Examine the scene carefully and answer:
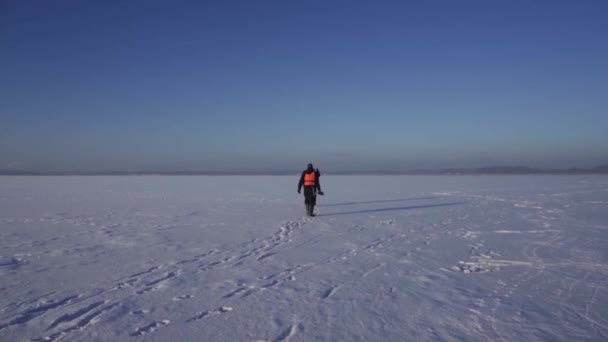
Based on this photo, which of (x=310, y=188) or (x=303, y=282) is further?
(x=310, y=188)

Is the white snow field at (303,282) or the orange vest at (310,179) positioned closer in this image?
the white snow field at (303,282)

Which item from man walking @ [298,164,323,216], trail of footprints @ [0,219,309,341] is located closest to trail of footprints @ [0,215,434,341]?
trail of footprints @ [0,219,309,341]

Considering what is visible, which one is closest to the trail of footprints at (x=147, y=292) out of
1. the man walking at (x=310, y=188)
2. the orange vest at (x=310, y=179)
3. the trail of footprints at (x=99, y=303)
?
the trail of footprints at (x=99, y=303)

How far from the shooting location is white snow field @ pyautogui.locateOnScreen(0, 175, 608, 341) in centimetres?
346

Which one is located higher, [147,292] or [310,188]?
[310,188]

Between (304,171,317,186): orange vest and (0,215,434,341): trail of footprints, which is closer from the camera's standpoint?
(0,215,434,341): trail of footprints

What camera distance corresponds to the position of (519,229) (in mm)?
8930

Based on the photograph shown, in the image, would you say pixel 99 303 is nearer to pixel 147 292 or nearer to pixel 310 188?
pixel 147 292

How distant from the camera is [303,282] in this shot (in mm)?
4859

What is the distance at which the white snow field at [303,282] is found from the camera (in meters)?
3.46

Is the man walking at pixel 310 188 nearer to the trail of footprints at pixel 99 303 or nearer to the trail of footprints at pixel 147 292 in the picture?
the trail of footprints at pixel 147 292

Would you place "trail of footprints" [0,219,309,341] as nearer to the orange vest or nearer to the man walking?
the man walking

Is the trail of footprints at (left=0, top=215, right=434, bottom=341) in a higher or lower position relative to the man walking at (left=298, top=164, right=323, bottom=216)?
lower

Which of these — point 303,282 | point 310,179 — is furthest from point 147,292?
point 310,179
